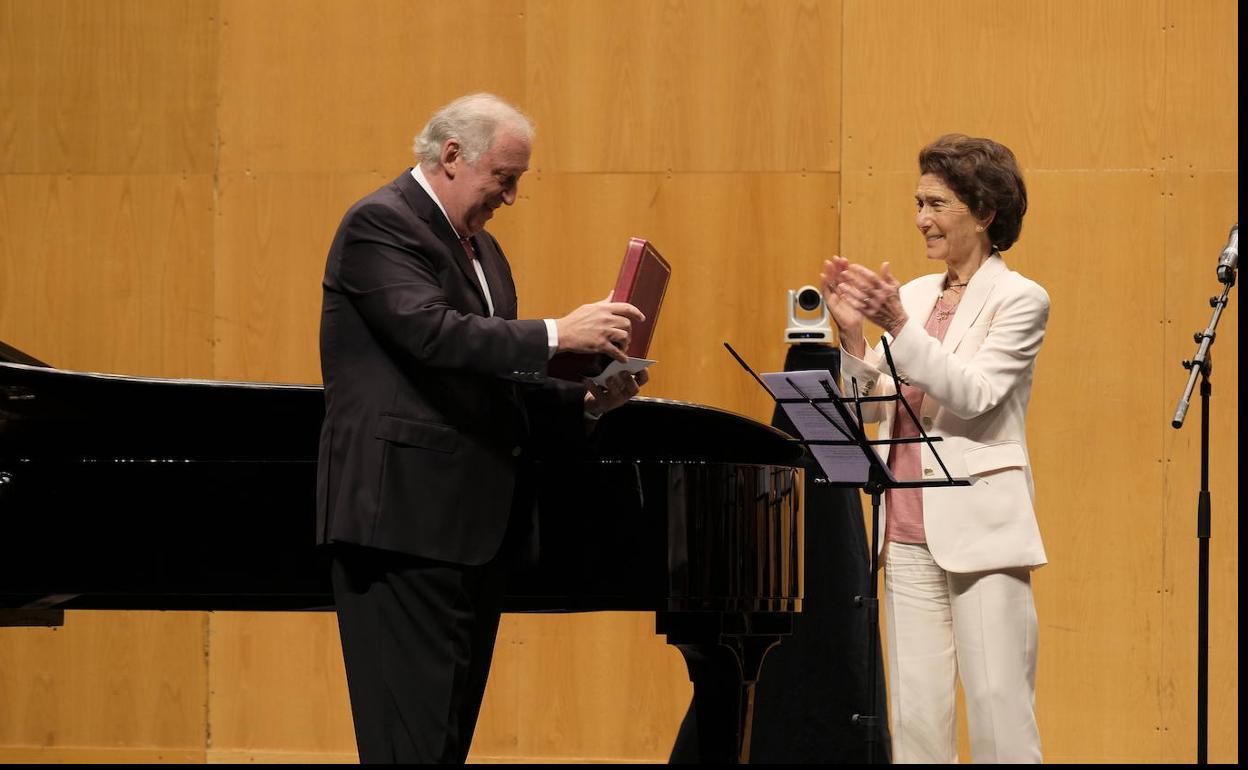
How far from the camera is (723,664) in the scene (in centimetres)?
294

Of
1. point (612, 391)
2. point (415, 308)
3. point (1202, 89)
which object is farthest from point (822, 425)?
point (1202, 89)

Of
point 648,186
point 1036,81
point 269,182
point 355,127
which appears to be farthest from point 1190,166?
point 269,182

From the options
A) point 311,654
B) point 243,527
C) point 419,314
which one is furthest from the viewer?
point 311,654

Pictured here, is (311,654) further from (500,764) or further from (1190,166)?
(1190,166)

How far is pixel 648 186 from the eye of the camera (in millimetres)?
4500

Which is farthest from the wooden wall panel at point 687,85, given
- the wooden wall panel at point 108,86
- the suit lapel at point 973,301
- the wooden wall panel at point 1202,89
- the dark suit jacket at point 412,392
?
the dark suit jacket at point 412,392

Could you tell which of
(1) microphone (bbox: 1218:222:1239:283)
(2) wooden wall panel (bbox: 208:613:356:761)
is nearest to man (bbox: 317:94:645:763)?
(1) microphone (bbox: 1218:222:1239:283)

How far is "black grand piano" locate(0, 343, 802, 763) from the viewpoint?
9.09ft

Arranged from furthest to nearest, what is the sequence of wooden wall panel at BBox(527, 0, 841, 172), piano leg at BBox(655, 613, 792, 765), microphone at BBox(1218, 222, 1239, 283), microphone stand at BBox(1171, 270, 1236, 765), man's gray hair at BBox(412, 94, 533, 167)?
wooden wall panel at BBox(527, 0, 841, 172)
microphone at BBox(1218, 222, 1239, 283)
microphone stand at BBox(1171, 270, 1236, 765)
piano leg at BBox(655, 613, 792, 765)
man's gray hair at BBox(412, 94, 533, 167)

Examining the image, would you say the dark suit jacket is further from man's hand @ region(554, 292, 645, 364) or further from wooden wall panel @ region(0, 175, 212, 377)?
wooden wall panel @ region(0, 175, 212, 377)

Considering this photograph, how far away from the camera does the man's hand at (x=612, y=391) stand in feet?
8.07

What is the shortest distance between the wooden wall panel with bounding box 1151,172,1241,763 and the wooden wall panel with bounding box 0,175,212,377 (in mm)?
3078

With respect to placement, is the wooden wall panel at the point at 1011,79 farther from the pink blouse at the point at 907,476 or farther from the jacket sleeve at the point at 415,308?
the jacket sleeve at the point at 415,308

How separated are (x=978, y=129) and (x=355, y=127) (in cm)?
200
